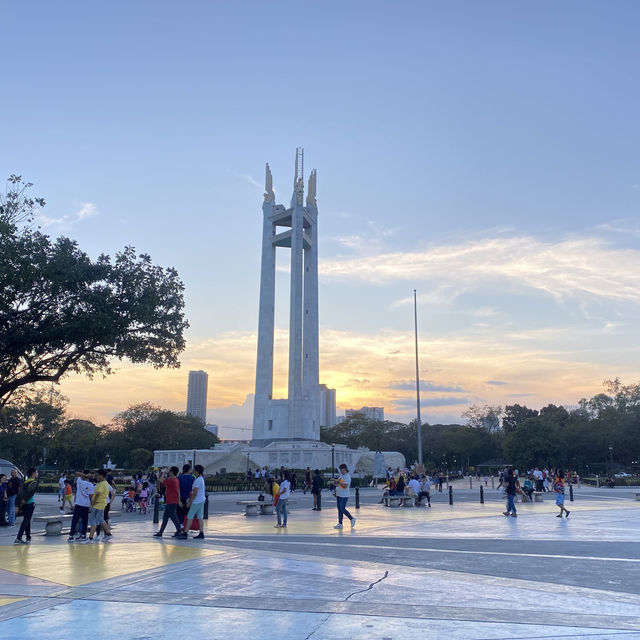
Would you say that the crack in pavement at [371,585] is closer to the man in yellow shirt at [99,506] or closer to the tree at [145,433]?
the man in yellow shirt at [99,506]

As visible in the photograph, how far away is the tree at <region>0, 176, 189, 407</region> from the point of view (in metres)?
23.5

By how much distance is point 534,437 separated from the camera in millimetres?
85062

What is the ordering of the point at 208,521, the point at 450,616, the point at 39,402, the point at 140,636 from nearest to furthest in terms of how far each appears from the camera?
the point at 140,636 < the point at 450,616 < the point at 208,521 < the point at 39,402

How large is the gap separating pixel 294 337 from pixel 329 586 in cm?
6272

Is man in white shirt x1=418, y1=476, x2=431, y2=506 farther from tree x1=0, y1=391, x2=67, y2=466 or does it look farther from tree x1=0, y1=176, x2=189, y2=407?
tree x1=0, y1=391, x2=67, y2=466

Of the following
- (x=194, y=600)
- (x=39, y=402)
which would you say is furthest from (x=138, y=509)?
(x=39, y=402)

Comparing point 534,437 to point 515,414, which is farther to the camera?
point 515,414

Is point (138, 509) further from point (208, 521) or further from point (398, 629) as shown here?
point (398, 629)

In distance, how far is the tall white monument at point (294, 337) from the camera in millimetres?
70250

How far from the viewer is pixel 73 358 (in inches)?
1056

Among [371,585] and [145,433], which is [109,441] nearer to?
[145,433]

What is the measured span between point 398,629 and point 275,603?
5.73ft

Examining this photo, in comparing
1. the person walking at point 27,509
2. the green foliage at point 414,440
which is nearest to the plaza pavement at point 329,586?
the person walking at point 27,509

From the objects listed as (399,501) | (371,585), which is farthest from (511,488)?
(371,585)
